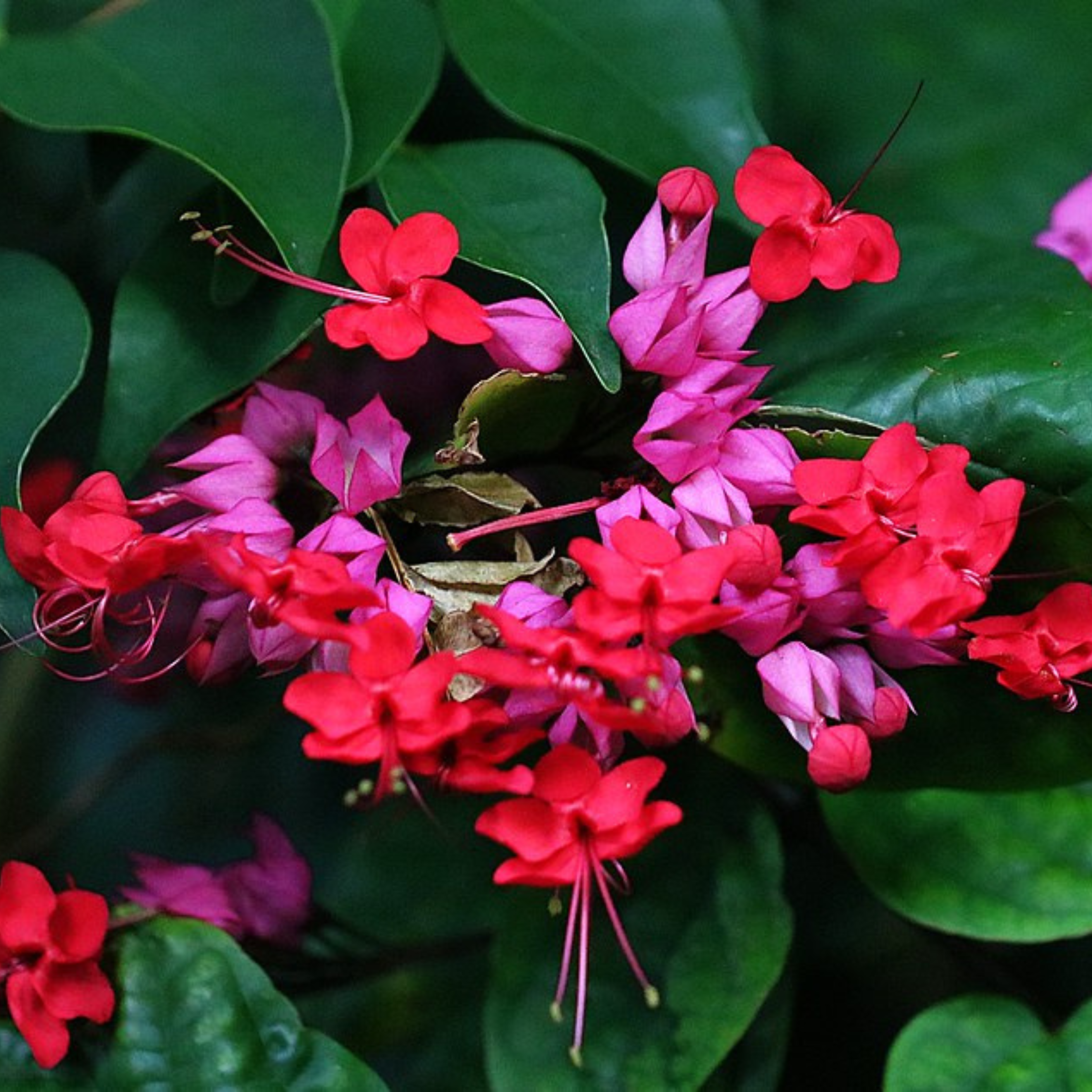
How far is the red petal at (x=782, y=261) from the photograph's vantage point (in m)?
0.53

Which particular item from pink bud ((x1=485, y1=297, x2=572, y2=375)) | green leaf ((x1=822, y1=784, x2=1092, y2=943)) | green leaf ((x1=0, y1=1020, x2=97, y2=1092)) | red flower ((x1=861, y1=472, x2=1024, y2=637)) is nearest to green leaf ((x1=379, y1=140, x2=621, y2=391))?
pink bud ((x1=485, y1=297, x2=572, y2=375))

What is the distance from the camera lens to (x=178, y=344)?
1.94 ft

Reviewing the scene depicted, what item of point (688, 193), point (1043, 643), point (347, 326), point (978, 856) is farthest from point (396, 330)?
point (978, 856)

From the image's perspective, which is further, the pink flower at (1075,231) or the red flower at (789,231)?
the pink flower at (1075,231)

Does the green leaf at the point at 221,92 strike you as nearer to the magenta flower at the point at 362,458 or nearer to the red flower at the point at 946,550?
the magenta flower at the point at 362,458

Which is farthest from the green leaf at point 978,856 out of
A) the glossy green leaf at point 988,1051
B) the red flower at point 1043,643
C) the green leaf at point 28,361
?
the green leaf at point 28,361

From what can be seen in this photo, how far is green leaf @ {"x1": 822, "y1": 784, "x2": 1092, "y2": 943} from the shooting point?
64cm

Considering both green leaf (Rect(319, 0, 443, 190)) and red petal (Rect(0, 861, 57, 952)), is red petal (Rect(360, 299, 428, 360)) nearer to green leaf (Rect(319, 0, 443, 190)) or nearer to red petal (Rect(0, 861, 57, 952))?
green leaf (Rect(319, 0, 443, 190))

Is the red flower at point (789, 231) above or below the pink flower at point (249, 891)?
above

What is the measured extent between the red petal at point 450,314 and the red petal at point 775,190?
0.10 meters

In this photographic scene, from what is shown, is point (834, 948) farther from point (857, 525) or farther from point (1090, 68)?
point (1090, 68)

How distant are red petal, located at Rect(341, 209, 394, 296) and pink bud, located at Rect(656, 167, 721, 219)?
101 millimetres

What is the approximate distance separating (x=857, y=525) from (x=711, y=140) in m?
0.21

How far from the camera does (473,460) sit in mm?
528
